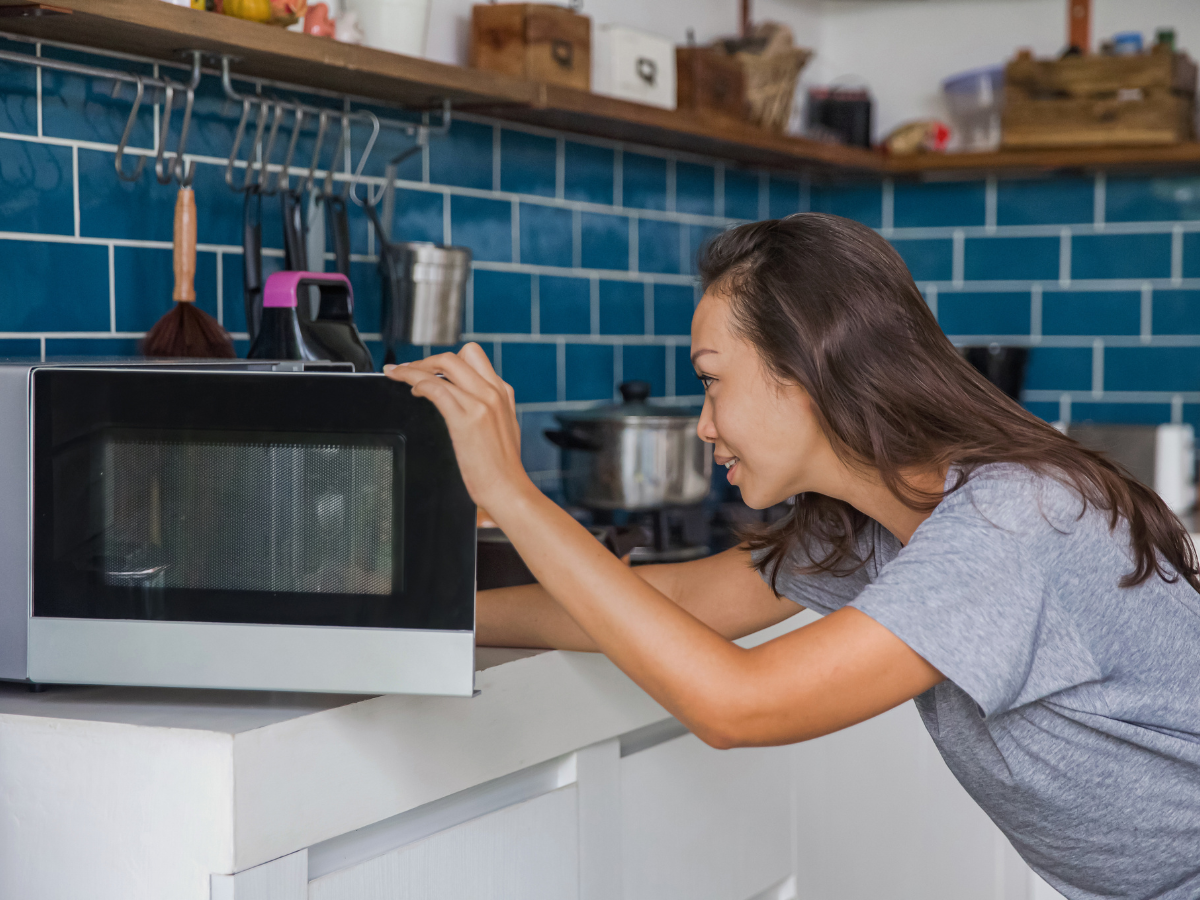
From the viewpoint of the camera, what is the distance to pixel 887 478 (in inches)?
44.5

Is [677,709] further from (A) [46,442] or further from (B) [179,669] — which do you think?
(A) [46,442]

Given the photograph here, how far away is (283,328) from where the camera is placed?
1.55 m

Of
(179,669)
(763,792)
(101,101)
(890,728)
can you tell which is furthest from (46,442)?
(890,728)

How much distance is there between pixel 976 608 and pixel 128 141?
1123 mm

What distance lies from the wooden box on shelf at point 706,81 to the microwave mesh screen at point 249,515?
1.44 meters

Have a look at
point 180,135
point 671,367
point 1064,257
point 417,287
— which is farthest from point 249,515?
point 1064,257

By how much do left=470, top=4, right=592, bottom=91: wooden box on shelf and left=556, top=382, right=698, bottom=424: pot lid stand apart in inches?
18.0

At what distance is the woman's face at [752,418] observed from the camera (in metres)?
1.12

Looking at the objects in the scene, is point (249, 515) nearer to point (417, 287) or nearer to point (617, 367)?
point (417, 287)

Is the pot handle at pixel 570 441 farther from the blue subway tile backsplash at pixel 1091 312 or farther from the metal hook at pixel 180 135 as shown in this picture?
the blue subway tile backsplash at pixel 1091 312

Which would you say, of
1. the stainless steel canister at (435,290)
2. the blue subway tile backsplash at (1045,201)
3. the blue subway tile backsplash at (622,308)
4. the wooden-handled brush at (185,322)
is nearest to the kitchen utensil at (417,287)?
the stainless steel canister at (435,290)

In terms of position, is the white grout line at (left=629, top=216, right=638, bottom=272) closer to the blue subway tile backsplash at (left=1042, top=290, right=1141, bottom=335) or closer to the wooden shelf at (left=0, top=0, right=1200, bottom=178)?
the wooden shelf at (left=0, top=0, right=1200, bottom=178)

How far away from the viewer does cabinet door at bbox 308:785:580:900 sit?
1.14 m

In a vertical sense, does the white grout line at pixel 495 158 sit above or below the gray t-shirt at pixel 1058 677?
above
